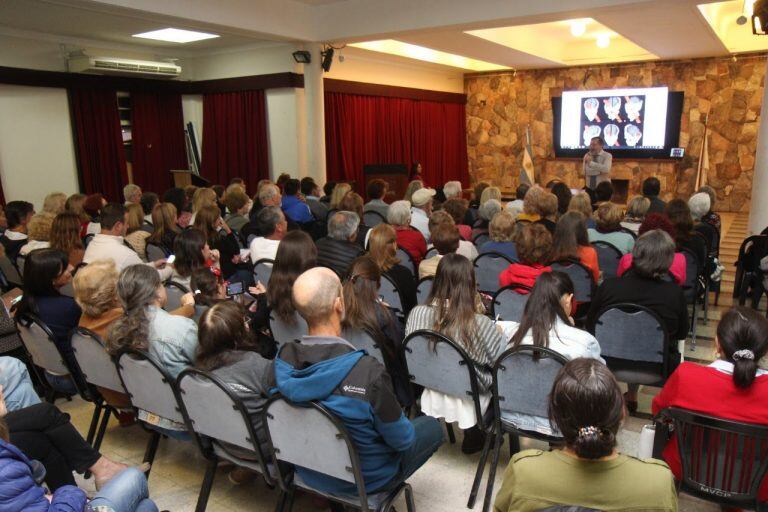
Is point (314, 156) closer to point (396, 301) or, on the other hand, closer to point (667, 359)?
point (396, 301)

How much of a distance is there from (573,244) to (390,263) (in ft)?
4.22

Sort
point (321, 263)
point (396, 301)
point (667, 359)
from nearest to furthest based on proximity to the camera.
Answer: point (667, 359) < point (396, 301) < point (321, 263)

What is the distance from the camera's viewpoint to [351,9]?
7.99 meters

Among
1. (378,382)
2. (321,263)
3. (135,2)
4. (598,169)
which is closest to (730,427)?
(378,382)

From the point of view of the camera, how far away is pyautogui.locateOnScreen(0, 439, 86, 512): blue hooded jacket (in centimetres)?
148

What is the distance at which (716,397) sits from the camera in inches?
73.1

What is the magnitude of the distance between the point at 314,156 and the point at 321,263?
18.6 feet

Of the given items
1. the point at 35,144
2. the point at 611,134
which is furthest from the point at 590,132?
the point at 35,144

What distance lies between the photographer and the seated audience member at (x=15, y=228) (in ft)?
15.6

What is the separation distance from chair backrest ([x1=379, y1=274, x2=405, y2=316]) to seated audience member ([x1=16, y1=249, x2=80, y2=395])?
71.5 inches

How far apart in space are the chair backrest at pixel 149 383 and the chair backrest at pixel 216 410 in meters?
0.10

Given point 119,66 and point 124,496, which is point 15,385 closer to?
point 124,496

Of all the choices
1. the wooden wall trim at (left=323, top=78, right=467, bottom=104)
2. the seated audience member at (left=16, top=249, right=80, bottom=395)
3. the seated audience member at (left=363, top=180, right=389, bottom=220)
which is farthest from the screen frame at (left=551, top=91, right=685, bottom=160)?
the seated audience member at (left=16, top=249, right=80, bottom=395)

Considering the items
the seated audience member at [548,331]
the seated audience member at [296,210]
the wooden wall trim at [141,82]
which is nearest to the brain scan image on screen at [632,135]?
the wooden wall trim at [141,82]
